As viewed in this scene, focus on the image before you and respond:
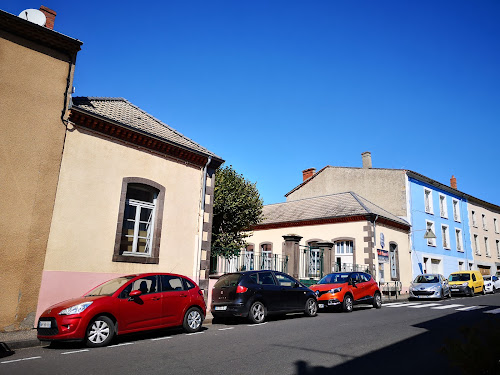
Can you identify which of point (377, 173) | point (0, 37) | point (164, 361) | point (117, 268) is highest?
point (377, 173)

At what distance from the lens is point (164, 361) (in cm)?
616

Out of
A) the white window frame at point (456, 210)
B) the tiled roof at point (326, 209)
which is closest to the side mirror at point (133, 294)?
the tiled roof at point (326, 209)

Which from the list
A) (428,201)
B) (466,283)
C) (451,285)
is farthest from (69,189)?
(428,201)

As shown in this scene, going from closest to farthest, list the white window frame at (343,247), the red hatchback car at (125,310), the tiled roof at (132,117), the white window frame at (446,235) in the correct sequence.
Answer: the red hatchback car at (125,310), the tiled roof at (132,117), the white window frame at (343,247), the white window frame at (446,235)

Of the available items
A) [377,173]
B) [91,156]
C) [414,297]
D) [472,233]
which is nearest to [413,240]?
[377,173]

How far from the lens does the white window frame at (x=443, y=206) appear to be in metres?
31.0

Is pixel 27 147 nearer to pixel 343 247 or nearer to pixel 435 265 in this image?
pixel 343 247

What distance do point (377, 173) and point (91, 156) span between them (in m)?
23.2

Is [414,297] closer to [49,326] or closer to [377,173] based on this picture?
[377,173]

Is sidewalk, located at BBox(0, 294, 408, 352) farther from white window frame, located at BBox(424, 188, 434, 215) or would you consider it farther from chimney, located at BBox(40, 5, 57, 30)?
white window frame, located at BBox(424, 188, 434, 215)

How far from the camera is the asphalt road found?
18.1ft

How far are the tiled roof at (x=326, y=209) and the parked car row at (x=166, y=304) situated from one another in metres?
10.7

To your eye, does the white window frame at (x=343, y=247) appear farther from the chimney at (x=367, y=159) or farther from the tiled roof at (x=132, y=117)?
the tiled roof at (x=132, y=117)

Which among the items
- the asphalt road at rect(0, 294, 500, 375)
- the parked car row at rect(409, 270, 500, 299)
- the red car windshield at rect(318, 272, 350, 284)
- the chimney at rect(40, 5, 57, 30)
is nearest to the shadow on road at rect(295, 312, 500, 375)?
the asphalt road at rect(0, 294, 500, 375)
